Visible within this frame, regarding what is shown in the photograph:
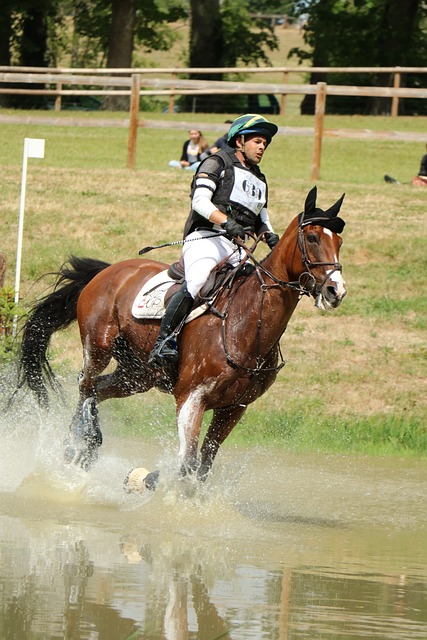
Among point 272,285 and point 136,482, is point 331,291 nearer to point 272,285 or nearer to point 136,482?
point 272,285

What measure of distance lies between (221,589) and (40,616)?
1.13m

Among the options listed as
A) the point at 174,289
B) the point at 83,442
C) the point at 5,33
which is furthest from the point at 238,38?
the point at 174,289

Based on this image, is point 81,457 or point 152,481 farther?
point 81,457

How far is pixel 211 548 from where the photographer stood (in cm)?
725

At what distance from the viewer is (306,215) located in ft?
25.5

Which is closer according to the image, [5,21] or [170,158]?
[170,158]

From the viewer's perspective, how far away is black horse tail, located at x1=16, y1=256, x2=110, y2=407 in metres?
10.2

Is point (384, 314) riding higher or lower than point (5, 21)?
lower

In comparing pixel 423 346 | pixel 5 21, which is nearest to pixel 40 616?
pixel 423 346

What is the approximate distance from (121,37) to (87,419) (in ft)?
87.4

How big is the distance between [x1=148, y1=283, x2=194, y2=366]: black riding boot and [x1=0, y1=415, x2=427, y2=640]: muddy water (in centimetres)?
76

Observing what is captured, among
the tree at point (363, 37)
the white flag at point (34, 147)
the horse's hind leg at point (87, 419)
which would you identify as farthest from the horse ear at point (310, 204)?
the tree at point (363, 37)

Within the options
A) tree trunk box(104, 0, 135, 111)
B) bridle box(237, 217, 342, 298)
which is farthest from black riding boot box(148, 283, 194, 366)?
tree trunk box(104, 0, 135, 111)

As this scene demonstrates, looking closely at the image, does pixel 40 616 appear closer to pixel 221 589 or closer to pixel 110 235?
pixel 221 589
